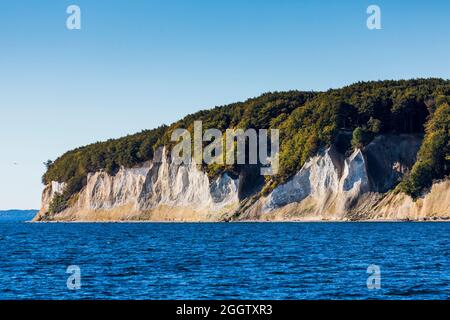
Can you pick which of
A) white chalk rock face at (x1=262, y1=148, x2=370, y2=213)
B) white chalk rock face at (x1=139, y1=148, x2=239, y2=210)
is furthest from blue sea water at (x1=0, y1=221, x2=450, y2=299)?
white chalk rock face at (x1=139, y1=148, x2=239, y2=210)

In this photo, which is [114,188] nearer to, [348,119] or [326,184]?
[326,184]

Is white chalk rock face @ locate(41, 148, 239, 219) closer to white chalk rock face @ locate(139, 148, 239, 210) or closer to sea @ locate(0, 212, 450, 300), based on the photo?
white chalk rock face @ locate(139, 148, 239, 210)

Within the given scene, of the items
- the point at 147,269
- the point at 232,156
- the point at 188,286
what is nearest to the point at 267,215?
the point at 232,156

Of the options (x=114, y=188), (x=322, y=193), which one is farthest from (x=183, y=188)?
(x=322, y=193)
